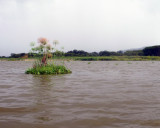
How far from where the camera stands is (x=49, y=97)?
6727mm

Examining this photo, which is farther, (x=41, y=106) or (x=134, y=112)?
(x=41, y=106)

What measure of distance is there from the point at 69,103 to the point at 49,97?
Answer: 1.06m

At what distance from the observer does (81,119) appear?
4.49 metres

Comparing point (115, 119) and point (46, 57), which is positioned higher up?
point (46, 57)

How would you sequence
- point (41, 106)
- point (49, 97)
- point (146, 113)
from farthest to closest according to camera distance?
point (49, 97) < point (41, 106) < point (146, 113)

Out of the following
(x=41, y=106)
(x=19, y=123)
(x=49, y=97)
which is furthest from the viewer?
(x=49, y=97)

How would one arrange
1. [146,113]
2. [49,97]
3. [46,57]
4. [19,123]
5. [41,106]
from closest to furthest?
[19,123] → [146,113] → [41,106] → [49,97] → [46,57]

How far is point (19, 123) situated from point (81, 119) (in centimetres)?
126

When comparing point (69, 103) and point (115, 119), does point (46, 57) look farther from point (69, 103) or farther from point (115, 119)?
point (115, 119)

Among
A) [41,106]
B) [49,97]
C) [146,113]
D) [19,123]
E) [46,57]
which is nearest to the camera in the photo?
[19,123]

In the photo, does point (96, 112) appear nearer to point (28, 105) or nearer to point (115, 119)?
point (115, 119)

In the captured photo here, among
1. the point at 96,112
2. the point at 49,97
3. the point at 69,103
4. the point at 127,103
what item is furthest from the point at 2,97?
the point at 127,103

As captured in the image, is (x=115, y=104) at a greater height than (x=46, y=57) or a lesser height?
lesser

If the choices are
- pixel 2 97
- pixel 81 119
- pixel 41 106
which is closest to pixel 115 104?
pixel 81 119
